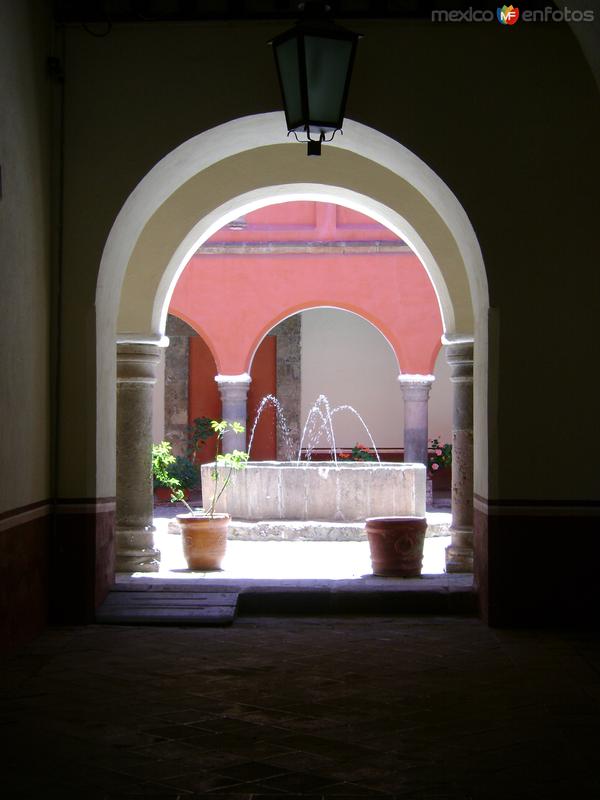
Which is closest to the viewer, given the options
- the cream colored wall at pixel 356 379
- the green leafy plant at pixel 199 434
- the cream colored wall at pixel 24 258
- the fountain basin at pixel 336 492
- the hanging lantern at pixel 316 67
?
the hanging lantern at pixel 316 67

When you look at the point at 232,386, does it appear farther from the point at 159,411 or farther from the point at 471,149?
the point at 471,149

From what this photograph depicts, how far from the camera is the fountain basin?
11.4 meters

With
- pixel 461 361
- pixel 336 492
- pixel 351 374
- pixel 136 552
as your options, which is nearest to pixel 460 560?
pixel 461 361

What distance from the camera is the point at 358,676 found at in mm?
4887

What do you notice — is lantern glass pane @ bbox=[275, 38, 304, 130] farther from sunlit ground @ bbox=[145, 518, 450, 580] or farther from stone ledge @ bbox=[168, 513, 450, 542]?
stone ledge @ bbox=[168, 513, 450, 542]

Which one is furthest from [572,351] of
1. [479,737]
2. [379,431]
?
[379,431]

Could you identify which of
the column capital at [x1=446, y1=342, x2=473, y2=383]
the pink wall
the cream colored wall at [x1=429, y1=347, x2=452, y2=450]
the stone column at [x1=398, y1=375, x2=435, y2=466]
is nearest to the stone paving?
the column capital at [x1=446, y1=342, x2=473, y2=383]

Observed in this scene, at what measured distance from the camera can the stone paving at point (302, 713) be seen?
3.39m

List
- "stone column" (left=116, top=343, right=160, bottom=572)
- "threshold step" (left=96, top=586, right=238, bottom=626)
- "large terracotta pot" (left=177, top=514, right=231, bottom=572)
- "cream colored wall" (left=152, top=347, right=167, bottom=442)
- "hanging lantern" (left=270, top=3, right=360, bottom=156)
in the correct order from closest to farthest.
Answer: "hanging lantern" (left=270, top=3, right=360, bottom=156) → "threshold step" (left=96, top=586, right=238, bottom=626) → "stone column" (left=116, top=343, right=160, bottom=572) → "large terracotta pot" (left=177, top=514, right=231, bottom=572) → "cream colored wall" (left=152, top=347, right=167, bottom=442)

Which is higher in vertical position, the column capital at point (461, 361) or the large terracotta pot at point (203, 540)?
the column capital at point (461, 361)

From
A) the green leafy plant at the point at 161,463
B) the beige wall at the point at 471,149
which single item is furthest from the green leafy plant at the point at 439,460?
the beige wall at the point at 471,149

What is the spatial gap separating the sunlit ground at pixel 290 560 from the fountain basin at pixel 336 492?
0.52m

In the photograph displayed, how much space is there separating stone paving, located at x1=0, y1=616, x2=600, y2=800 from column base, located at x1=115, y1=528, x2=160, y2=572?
1.88 meters

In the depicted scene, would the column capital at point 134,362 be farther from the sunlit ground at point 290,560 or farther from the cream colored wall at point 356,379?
the cream colored wall at point 356,379
